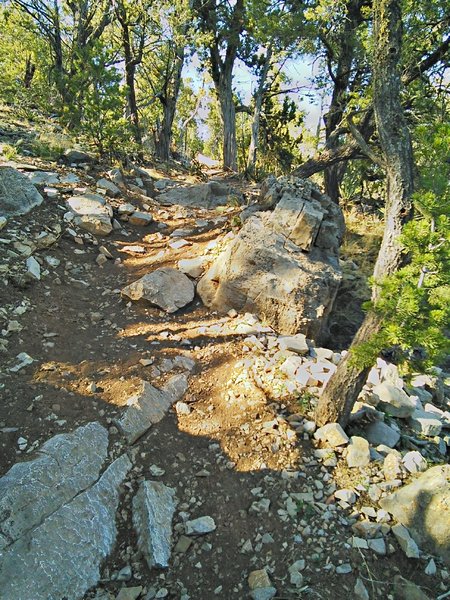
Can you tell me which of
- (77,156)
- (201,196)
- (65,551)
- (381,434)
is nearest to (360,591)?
(381,434)

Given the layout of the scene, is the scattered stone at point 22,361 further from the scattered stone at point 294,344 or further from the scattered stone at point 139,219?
the scattered stone at point 139,219

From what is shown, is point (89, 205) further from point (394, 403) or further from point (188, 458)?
point (394, 403)

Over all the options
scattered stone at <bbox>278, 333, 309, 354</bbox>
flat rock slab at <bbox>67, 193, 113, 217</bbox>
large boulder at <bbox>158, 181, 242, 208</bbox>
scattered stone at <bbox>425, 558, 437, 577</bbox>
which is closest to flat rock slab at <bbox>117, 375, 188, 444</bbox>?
scattered stone at <bbox>278, 333, 309, 354</bbox>

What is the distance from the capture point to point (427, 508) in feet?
9.09

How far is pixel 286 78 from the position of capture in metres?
12.9

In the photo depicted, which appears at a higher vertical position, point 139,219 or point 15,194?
point 15,194

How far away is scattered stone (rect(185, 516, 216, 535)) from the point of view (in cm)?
275

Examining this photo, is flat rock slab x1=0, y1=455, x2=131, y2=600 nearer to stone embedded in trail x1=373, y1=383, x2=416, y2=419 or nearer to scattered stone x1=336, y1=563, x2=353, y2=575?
scattered stone x1=336, y1=563, x2=353, y2=575

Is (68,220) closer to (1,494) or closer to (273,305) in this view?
(273,305)

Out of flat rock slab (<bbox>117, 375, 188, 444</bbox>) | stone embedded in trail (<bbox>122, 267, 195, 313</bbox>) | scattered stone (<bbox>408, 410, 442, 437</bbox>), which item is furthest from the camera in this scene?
stone embedded in trail (<bbox>122, 267, 195, 313</bbox>)

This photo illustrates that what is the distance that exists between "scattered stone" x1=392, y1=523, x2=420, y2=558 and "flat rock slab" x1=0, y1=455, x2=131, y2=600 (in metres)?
1.96

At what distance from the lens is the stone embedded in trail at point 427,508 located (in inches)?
105

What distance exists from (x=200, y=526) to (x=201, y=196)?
753 cm

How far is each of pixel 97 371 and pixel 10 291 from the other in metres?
1.64
